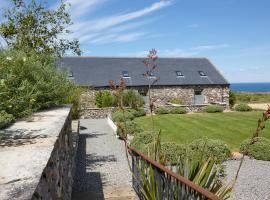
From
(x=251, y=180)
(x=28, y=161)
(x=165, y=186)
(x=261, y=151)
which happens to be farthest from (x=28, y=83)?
(x=261, y=151)

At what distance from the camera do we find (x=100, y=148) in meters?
13.9

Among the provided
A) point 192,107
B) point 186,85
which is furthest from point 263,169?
point 186,85

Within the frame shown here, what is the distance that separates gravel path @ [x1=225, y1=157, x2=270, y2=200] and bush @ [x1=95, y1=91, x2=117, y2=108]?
18.2 meters

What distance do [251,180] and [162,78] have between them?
23.8 m

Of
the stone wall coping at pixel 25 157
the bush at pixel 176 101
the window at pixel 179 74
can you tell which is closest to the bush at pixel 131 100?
the bush at pixel 176 101

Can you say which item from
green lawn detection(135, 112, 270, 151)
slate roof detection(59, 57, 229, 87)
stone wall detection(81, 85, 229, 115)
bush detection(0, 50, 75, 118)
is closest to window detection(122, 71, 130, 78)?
slate roof detection(59, 57, 229, 87)

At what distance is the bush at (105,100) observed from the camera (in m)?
28.1

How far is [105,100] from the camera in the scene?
2817 cm

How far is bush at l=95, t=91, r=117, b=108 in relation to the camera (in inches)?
1108

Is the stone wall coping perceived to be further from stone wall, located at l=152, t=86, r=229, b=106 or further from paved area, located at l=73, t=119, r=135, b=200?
stone wall, located at l=152, t=86, r=229, b=106

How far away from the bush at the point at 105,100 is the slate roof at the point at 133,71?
1.53 metres

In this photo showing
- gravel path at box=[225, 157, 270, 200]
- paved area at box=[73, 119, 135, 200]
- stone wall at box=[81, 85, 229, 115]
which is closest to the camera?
paved area at box=[73, 119, 135, 200]

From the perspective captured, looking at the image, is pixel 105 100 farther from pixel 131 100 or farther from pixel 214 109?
pixel 214 109

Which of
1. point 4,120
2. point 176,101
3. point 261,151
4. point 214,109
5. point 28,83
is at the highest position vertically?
point 28,83
